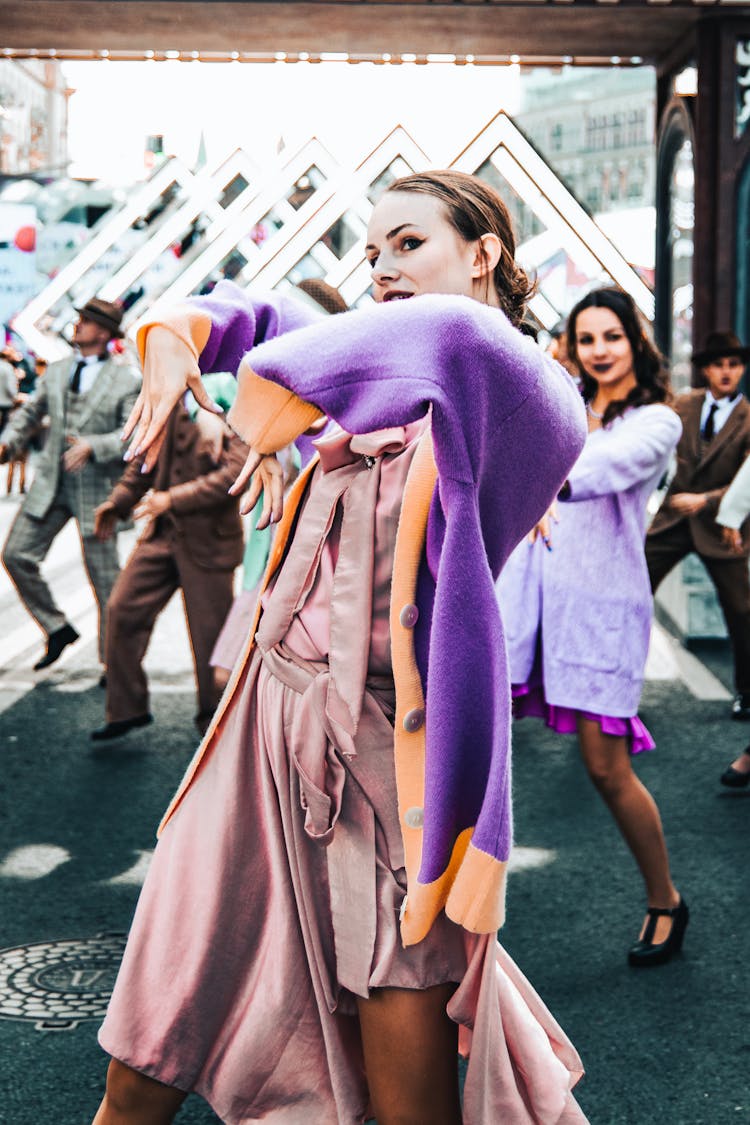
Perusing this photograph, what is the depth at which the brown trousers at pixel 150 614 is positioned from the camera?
6.62 m

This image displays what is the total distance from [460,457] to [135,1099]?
1.08 metres

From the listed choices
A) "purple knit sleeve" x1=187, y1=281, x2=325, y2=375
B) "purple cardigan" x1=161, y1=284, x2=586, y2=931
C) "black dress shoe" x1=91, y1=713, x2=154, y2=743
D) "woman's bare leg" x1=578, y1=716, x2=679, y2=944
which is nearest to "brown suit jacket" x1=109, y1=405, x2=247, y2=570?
"black dress shoe" x1=91, y1=713, x2=154, y2=743

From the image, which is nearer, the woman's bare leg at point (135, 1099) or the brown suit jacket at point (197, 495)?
the woman's bare leg at point (135, 1099)

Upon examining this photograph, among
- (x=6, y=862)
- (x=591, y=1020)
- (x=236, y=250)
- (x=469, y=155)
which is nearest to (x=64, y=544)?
(x=236, y=250)

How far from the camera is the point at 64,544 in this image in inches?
566

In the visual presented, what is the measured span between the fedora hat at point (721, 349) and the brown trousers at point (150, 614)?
2.82m

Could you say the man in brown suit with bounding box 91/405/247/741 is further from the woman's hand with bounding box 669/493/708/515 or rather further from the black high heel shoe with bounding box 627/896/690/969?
the black high heel shoe with bounding box 627/896/690/969

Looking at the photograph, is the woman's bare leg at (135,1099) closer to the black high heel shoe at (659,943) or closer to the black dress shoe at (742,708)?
the black high heel shoe at (659,943)

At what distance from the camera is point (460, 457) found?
1905 millimetres

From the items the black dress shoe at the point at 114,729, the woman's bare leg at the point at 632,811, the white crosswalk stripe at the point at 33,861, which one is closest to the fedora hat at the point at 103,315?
the black dress shoe at the point at 114,729

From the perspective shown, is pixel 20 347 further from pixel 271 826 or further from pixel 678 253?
pixel 271 826

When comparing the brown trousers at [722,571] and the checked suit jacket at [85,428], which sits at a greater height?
the checked suit jacket at [85,428]

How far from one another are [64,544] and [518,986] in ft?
40.9

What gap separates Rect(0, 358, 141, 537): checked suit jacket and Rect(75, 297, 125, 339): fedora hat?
0.16m
